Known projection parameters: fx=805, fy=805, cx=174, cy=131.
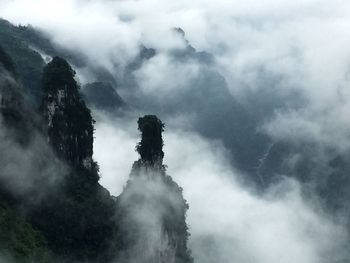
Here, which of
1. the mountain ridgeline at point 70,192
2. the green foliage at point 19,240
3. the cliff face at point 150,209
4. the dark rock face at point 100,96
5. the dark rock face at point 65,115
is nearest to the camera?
the green foliage at point 19,240

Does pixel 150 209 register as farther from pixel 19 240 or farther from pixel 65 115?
pixel 19 240

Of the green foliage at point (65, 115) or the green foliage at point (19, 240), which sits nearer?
the green foliage at point (19, 240)

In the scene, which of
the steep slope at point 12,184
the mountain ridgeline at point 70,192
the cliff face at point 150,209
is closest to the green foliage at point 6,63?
the steep slope at point 12,184

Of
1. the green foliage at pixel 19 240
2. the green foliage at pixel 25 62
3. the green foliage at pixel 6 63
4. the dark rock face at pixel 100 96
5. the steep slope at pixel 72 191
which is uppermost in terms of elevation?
the dark rock face at pixel 100 96

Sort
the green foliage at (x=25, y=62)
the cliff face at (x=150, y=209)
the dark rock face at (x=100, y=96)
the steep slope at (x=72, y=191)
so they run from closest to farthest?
1. the steep slope at (x=72, y=191)
2. the cliff face at (x=150, y=209)
3. the green foliage at (x=25, y=62)
4. the dark rock face at (x=100, y=96)

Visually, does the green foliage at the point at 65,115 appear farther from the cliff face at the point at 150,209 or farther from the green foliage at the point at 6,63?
the cliff face at the point at 150,209
